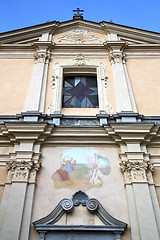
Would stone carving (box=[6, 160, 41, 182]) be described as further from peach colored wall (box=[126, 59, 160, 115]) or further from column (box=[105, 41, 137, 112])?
peach colored wall (box=[126, 59, 160, 115])

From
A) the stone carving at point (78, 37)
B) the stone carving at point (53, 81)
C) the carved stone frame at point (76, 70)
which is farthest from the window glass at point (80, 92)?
the stone carving at point (78, 37)

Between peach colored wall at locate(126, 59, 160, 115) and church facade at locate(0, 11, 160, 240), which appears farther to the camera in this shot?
peach colored wall at locate(126, 59, 160, 115)

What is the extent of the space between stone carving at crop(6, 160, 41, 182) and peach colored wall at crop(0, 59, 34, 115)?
7.78 ft

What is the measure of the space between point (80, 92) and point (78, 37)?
12.3 ft

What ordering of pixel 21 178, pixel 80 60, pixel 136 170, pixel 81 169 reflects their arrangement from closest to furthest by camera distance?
pixel 21 178 < pixel 136 170 < pixel 81 169 < pixel 80 60

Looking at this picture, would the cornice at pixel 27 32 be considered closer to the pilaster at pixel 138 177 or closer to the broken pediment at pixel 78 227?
the pilaster at pixel 138 177

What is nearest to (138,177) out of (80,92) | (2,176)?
(2,176)

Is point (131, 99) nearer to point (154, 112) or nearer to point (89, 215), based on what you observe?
point (154, 112)

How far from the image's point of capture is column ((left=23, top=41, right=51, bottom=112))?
828 centimetres

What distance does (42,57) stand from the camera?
1005 centimetres

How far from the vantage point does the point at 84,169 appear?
673cm

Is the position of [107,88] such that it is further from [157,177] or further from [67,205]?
[67,205]

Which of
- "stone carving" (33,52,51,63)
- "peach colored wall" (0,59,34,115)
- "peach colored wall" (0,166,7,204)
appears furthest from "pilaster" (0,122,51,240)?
"stone carving" (33,52,51,63)

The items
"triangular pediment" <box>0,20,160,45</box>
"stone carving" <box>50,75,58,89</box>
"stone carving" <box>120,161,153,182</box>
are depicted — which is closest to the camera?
"stone carving" <box>120,161,153,182</box>
